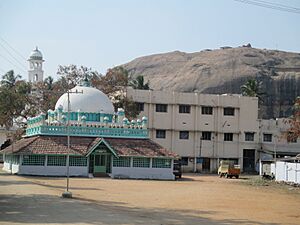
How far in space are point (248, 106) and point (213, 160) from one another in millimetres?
7508

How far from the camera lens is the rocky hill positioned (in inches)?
3066

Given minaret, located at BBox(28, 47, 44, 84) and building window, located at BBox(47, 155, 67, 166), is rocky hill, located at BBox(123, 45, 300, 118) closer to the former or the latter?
minaret, located at BBox(28, 47, 44, 84)

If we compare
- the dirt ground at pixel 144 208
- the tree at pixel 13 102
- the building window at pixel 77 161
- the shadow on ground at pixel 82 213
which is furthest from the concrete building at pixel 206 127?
the shadow on ground at pixel 82 213

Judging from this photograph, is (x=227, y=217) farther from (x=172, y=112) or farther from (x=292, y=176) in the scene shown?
(x=172, y=112)

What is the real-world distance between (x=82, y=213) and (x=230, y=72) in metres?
68.9

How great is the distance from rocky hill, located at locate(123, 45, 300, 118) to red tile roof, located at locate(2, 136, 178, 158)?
3317cm

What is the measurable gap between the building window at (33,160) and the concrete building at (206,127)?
19668mm

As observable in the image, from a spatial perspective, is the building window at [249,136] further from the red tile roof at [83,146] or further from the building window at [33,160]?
the building window at [33,160]

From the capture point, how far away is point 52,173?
40562 mm

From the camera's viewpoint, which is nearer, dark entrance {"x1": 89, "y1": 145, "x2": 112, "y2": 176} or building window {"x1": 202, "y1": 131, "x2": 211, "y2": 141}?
dark entrance {"x1": 89, "y1": 145, "x2": 112, "y2": 176}

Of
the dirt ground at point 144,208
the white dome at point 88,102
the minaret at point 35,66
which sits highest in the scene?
the minaret at point 35,66

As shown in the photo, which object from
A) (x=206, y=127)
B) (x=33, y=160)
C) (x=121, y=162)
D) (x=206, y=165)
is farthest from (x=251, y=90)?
(x=33, y=160)

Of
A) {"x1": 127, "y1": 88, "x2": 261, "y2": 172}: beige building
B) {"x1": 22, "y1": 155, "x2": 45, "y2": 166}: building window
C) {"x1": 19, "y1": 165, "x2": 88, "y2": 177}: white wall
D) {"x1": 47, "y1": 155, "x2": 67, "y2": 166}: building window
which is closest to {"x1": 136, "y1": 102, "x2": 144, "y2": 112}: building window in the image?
{"x1": 127, "y1": 88, "x2": 261, "y2": 172}: beige building

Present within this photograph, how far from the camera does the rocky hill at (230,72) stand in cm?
7788
